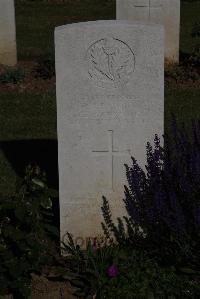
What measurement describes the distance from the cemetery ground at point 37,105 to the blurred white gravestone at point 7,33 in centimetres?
20

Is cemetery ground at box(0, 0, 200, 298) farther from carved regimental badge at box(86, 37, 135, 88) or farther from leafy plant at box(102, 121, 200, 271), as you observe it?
carved regimental badge at box(86, 37, 135, 88)

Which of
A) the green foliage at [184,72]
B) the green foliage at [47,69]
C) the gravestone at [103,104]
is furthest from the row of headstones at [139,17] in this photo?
the gravestone at [103,104]

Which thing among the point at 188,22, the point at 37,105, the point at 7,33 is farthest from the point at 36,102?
the point at 188,22

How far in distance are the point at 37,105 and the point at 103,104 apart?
15.6 feet

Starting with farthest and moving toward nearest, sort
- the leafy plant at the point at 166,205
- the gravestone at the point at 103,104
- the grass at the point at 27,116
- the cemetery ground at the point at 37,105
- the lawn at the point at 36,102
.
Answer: the grass at the point at 27,116, the lawn at the point at 36,102, the cemetery ground at the point at 37,105, the gravestone at the point at 103,104, the leafy plant at the point at 166,205

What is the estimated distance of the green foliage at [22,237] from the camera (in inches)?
187

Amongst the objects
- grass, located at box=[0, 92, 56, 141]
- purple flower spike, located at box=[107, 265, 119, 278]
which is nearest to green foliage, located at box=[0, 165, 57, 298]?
purple flower spike, located at box=[107, 265, 119, 278]

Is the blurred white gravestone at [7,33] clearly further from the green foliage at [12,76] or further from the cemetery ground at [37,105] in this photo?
the green foliage at [12,76]

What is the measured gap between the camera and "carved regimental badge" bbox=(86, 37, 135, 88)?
5.04 m

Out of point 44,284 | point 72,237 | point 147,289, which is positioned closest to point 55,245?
point 72,237

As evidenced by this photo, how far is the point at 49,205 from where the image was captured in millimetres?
4988

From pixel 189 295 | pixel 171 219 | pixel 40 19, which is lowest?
pixel 189 295

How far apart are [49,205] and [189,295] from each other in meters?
1.05

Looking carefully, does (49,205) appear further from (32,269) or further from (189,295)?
(189,295)
